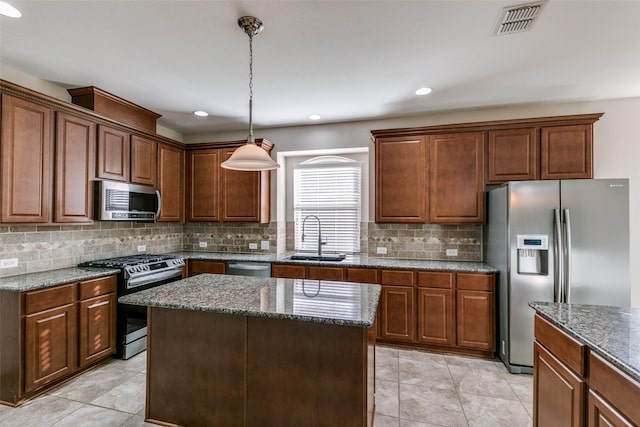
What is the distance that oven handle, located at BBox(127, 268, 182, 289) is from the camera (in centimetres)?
308

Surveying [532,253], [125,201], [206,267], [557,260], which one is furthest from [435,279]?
[125,201]

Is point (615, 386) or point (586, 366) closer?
point (615, 386)

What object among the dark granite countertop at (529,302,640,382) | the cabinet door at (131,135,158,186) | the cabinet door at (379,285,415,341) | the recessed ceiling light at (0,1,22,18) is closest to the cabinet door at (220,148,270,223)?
the cabinet door at (131,135,158,186)

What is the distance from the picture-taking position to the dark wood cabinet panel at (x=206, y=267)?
399 cm

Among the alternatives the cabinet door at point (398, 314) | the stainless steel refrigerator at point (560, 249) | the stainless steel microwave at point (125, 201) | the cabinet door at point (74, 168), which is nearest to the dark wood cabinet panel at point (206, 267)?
the stainless steel microwave at point (125, 201)

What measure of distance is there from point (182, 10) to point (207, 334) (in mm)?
2050

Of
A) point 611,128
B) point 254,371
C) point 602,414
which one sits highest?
point 611,128

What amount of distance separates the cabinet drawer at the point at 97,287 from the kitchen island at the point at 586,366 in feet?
11.4

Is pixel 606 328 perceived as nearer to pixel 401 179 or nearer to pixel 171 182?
pixel 401 179

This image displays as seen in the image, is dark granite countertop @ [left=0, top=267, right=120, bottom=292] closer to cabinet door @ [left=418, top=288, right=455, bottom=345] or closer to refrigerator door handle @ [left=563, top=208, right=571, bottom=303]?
cabinet door @ [left=418, top=288, right=455, bottom=345]

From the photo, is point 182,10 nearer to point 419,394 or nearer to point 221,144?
point 221,144

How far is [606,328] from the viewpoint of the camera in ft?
4.70

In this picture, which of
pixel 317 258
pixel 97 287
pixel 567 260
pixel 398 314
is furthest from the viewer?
pixel 317 258

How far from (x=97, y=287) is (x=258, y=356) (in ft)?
6.46
